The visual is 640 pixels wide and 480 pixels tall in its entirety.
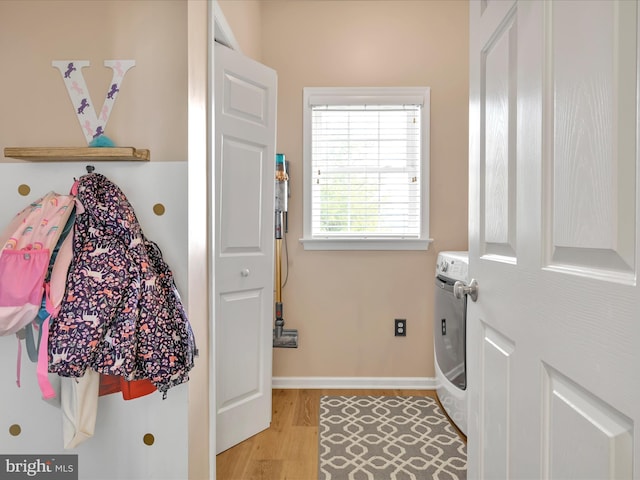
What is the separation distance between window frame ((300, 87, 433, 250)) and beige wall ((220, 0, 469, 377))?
2.0 inches

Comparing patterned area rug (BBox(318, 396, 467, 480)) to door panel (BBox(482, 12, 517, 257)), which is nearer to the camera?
door panel (BBox(482, 12, 517, 257))

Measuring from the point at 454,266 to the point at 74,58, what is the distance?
2.05m

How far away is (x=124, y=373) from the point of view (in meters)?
1.26

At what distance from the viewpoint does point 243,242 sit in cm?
234

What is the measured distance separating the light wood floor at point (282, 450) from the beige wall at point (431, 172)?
1.49 ft

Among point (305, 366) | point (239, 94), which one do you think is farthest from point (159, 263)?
point (305, 366)

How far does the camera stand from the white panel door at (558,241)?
609mm

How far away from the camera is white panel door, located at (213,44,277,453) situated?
2203 millimetres

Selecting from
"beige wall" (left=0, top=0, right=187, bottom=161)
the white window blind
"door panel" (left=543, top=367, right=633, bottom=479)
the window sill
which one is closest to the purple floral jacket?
"beige wall" (left=0, top=0, right=187, bottom=161)

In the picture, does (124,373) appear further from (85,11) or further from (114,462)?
(85,11)

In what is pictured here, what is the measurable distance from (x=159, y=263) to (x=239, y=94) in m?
1.18

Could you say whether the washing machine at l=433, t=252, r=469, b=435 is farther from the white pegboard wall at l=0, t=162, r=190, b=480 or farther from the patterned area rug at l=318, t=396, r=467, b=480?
the white pegboard wall at l=0, t=162, r=190, b=480

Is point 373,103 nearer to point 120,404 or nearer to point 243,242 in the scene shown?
point 243,242

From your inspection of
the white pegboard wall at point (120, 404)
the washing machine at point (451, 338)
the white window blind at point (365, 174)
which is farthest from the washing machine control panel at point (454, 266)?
the white pegboard wall at point (120, 404)
